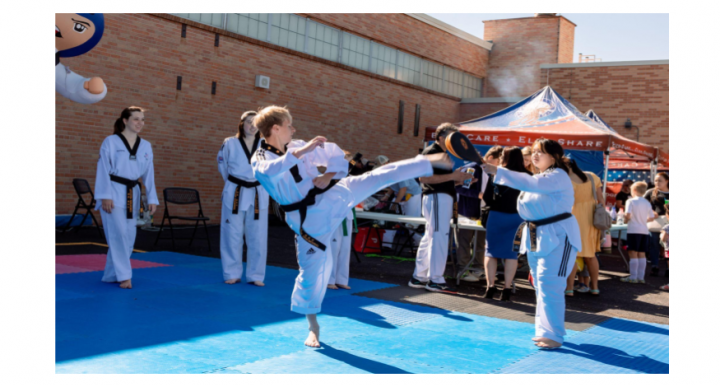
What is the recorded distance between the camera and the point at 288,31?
15.4m

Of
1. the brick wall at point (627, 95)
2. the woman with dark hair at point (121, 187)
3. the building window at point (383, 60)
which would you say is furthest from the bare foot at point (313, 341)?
the brick wall at point (627, 95)

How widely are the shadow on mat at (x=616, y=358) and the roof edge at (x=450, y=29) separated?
16128 millimetres

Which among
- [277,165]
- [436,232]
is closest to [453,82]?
[436,232]

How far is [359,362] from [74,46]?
3162mm

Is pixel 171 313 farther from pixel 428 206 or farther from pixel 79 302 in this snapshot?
pixel 428 206

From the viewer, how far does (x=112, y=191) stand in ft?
18.6

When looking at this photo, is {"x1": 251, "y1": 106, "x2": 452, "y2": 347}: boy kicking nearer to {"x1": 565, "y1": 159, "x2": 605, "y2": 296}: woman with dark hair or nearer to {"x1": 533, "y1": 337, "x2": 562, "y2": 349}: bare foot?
{"x1": 533, "y1": 337, "x2": 562, "y2": 349}: bare foot

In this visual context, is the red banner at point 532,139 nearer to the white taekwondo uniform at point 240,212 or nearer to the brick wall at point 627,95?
the white taekwondo uniform at point 240,212

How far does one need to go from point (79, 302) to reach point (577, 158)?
1217cm

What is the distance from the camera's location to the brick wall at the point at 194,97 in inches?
449

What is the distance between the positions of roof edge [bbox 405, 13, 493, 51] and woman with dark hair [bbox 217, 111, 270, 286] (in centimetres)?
1399

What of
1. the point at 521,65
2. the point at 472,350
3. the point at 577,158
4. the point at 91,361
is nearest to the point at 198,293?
the point at 91,361

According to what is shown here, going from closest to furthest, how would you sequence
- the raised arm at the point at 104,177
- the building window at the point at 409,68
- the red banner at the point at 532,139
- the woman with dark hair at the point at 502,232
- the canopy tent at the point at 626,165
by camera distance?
the raised arm at the point at 104,177 → the woman with dark hair at the point at 502,232 → the red banner at the point at 532,139 → the canopy tent at the point at 626,165 → the building window at the point at 409,68

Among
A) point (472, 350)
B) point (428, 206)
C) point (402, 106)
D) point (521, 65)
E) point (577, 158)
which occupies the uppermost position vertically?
point (521, 65)
